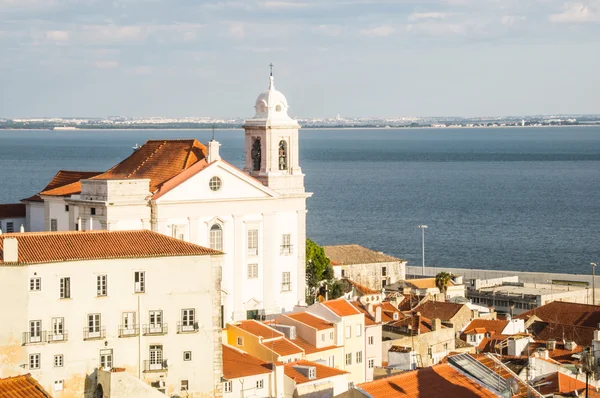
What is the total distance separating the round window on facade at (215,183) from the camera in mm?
46875

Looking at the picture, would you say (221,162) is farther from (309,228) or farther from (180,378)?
(309,228)

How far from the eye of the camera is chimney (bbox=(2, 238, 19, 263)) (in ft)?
101

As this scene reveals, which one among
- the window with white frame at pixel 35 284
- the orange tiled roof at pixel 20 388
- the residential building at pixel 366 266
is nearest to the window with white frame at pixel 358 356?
the window with white frame at pixel 35 284

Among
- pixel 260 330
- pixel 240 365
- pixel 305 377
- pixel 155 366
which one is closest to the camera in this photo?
pixel 155 366

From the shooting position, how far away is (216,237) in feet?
155

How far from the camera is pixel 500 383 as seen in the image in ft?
94.6

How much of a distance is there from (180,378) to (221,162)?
14.9 m

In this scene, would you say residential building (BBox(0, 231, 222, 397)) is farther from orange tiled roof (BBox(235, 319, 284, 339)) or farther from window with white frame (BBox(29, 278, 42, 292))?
orange tiled roof (BBox(235, 319, 284, 339))

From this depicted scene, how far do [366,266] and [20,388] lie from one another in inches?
1619

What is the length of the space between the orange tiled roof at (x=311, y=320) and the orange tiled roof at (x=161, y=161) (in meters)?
7.54

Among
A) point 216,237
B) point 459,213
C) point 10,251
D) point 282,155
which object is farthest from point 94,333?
point 459,213

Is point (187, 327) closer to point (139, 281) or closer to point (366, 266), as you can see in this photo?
point (139, 281)

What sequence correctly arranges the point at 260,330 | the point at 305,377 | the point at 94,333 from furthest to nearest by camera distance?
the point at 260,330
the point at 305,377
the point at 94,333

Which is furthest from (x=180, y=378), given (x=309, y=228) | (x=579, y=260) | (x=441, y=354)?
(x=309, y=228)
